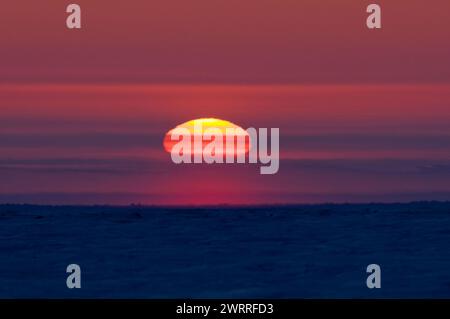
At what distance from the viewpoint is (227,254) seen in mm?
26031

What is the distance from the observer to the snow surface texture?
70.8 ft

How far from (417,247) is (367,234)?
317 centimetres

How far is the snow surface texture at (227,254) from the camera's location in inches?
850

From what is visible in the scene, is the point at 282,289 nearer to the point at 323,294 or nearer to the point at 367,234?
the point at 323,294

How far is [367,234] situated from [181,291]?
388 inches

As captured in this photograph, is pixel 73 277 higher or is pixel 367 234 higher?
pixel 367 234

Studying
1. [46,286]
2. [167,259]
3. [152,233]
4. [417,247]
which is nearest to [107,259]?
[167,259]

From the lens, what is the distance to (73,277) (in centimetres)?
2175
